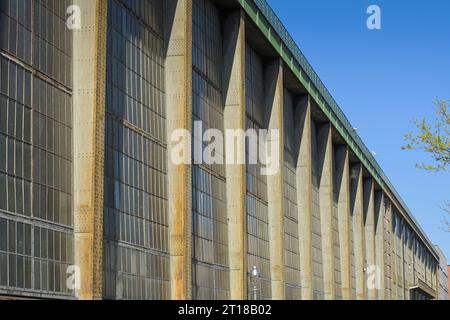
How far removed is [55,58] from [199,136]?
666 inches

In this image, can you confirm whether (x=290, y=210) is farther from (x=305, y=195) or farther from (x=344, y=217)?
(x=344, y=217)

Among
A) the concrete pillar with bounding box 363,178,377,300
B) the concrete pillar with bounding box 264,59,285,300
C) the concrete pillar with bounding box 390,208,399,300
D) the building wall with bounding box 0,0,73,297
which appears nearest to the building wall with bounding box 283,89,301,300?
the concrete pillar with bounding box 264,59,285,300

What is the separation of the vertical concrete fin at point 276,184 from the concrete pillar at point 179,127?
19.5 m

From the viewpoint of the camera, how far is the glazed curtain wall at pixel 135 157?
120 ft

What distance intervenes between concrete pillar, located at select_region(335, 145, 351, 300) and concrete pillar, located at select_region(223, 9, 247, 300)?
36781 millimetres

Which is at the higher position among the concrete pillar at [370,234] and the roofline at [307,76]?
the roofline at [307,76]

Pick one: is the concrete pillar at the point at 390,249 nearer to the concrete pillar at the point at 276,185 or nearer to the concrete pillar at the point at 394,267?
the concrete pillar at the point at 394,267

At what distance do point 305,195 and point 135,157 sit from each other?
116 feet

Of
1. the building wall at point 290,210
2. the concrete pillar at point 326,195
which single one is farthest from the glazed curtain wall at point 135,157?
the concrete pillar at point 326,195

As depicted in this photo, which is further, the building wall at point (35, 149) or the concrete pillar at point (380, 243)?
the concrete pillar at point (380, 243)

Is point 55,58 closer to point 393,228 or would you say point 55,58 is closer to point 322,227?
point 322,227

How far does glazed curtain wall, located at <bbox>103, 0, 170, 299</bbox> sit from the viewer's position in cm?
3653

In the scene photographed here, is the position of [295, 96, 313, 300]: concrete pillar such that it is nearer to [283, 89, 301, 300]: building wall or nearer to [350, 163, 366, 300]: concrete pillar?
[283, 89, 301, 300]: building wall

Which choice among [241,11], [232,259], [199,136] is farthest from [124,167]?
[241,11]
